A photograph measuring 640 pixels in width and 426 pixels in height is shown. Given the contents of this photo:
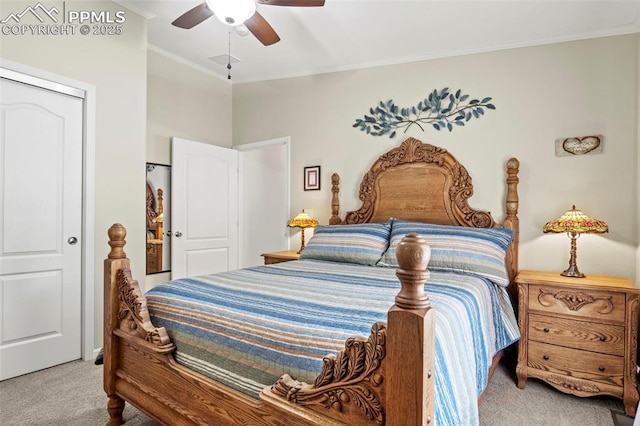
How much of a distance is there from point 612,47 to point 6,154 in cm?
450

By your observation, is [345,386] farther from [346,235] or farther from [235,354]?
[346,235]

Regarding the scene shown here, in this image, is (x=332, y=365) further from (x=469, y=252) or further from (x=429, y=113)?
(x=429, y=113)

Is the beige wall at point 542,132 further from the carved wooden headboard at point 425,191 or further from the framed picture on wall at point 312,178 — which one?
the framed picture on wall at point 312,178

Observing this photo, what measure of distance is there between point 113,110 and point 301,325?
2.67 meters

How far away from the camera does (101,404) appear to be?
2.20 metres

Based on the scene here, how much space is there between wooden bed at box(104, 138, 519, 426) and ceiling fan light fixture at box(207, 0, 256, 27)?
1.37m

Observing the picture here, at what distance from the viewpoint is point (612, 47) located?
2.79 meters

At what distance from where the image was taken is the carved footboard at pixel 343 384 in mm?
948

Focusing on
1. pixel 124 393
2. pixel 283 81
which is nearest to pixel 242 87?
pixel 283 81

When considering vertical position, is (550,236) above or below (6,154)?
below

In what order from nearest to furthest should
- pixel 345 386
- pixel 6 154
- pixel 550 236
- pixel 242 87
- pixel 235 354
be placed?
pixel 345 386, pixel 235 354, pixel 6 154, pixel 550 236, pixel 242 87

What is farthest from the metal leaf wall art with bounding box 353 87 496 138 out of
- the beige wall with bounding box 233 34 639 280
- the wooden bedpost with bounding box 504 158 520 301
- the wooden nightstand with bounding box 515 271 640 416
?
the wooden nightstand with bounding box 515 271 640 416

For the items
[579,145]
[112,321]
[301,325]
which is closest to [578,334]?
[579,145]

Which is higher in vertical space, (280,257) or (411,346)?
(411,346)
